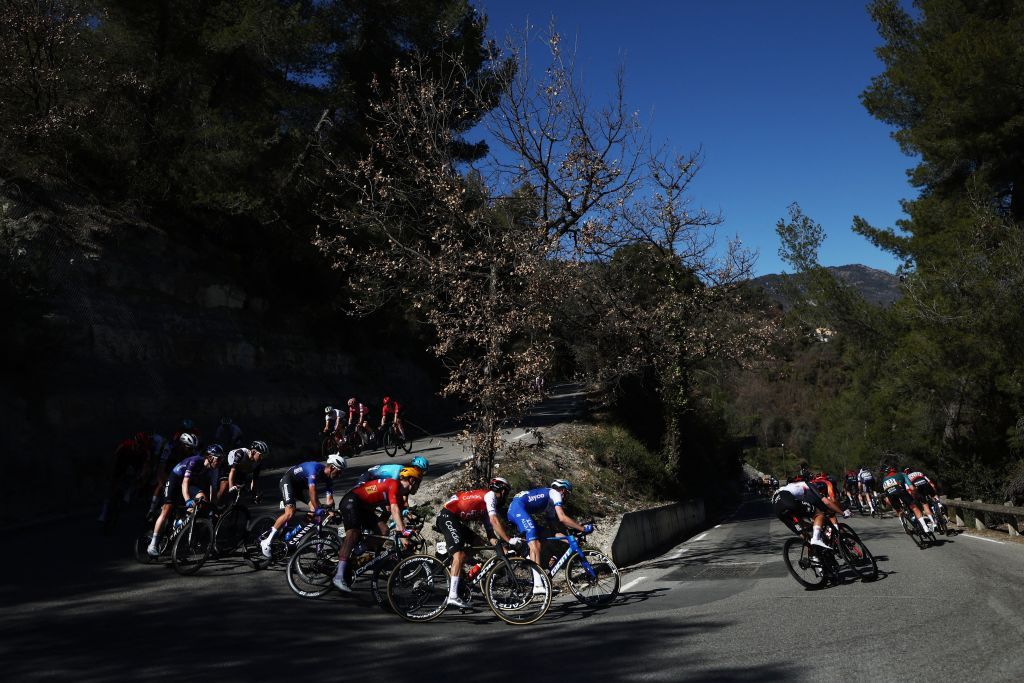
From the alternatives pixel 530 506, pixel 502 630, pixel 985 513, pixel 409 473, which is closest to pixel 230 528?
pixel 409 473

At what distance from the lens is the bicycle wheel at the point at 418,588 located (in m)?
9.02

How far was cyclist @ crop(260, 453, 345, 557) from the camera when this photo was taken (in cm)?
1087

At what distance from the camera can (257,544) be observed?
11.2 m

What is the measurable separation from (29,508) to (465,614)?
35.9ft

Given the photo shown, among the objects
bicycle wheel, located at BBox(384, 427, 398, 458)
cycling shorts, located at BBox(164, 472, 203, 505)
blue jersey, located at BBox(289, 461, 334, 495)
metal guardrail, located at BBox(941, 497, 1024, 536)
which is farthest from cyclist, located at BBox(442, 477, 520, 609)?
bicycle wheel, located at BBox(384, 427, 398, 458)

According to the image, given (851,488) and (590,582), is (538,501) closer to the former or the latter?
(590,582)

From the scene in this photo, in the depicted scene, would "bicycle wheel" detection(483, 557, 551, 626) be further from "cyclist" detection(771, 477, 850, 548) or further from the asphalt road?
"cyclist" detection(771, 477, 850, 548)

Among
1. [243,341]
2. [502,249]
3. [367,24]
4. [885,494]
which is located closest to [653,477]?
[885,494]

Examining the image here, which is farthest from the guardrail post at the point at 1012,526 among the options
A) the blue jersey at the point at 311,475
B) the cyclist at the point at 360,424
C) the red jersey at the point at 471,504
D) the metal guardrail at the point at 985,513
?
the cyclist at the point at 360,424

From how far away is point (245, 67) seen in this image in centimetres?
2781

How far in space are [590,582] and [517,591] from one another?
4.48ft

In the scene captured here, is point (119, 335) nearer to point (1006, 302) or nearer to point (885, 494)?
point (885, 494)

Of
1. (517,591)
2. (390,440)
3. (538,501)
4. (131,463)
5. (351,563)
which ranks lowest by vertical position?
(517,591)

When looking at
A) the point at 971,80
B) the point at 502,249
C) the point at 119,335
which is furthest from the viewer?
the point at 971,80
